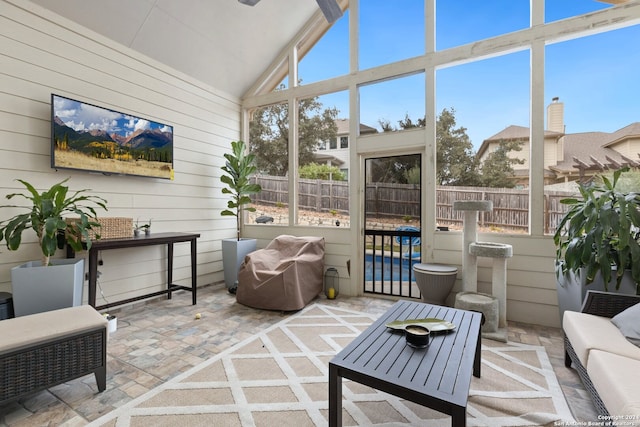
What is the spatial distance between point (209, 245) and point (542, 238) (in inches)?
170

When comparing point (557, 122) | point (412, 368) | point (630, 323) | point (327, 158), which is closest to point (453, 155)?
point (557, 122)

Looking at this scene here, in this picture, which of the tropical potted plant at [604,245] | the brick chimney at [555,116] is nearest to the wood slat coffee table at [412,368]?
the tropical potted plant at [604,245]

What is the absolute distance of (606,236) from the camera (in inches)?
85.8

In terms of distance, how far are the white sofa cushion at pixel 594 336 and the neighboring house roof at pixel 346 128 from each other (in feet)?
9.63

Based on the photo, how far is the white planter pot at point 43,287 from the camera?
2.24 metres

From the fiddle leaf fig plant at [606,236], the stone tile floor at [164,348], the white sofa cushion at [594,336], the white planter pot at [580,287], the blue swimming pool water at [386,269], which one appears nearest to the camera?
the white sofa cushion at [594,336]

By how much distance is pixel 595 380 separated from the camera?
1.47 meters

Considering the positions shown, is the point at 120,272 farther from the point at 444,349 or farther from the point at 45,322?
the point at 444,349

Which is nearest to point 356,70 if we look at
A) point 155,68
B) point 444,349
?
point 155,68

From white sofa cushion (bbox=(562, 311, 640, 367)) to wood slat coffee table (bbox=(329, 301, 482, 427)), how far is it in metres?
0.58

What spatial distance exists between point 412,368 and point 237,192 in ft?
12.3

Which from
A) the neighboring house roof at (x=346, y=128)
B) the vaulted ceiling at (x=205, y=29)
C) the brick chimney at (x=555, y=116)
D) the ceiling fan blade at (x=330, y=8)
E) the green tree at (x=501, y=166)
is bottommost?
the green tree at (x=501, y=166)

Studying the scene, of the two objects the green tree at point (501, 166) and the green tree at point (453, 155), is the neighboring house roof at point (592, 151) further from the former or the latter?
the green tree at point (453, 155)

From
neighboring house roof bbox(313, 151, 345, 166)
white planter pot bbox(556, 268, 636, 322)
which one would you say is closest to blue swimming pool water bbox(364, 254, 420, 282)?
neighboring house roof bbox(313, 151, 345, 166)
